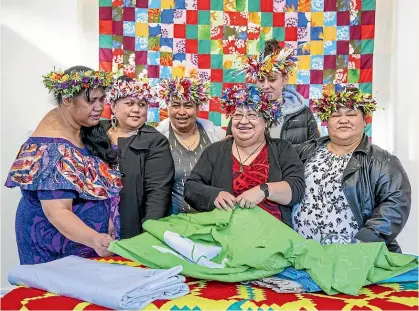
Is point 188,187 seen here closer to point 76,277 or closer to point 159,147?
point 159,147

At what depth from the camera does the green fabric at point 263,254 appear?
1.84 meters

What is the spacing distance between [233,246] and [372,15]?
2.80m

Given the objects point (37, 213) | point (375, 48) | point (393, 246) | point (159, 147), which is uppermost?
point (375, 48)

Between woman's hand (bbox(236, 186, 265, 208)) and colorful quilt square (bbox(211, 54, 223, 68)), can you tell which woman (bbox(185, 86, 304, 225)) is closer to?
woman's hand (bbox(236, 186, 265, 208))

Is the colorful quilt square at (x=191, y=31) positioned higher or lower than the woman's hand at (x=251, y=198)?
higher

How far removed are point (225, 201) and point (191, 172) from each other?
15.6 inches

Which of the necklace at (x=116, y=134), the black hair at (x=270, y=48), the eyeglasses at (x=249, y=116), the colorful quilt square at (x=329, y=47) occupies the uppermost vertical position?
the colorful quilt square at (x=329, y=47)

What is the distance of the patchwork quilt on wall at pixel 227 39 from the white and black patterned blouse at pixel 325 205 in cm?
181

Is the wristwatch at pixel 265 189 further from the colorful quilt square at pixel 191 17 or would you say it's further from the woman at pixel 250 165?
the colorful quilt square at pixel 191 17

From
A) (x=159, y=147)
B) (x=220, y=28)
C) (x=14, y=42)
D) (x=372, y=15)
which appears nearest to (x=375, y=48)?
(x=372, y=15)

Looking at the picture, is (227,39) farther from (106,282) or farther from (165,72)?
(106,282)

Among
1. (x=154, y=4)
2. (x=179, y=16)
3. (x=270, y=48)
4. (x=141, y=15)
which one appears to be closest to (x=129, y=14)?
(x=141, y=15)

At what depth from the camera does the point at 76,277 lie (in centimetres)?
180

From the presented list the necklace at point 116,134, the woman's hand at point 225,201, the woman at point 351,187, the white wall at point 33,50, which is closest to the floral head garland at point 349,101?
the woman at point 351,187
